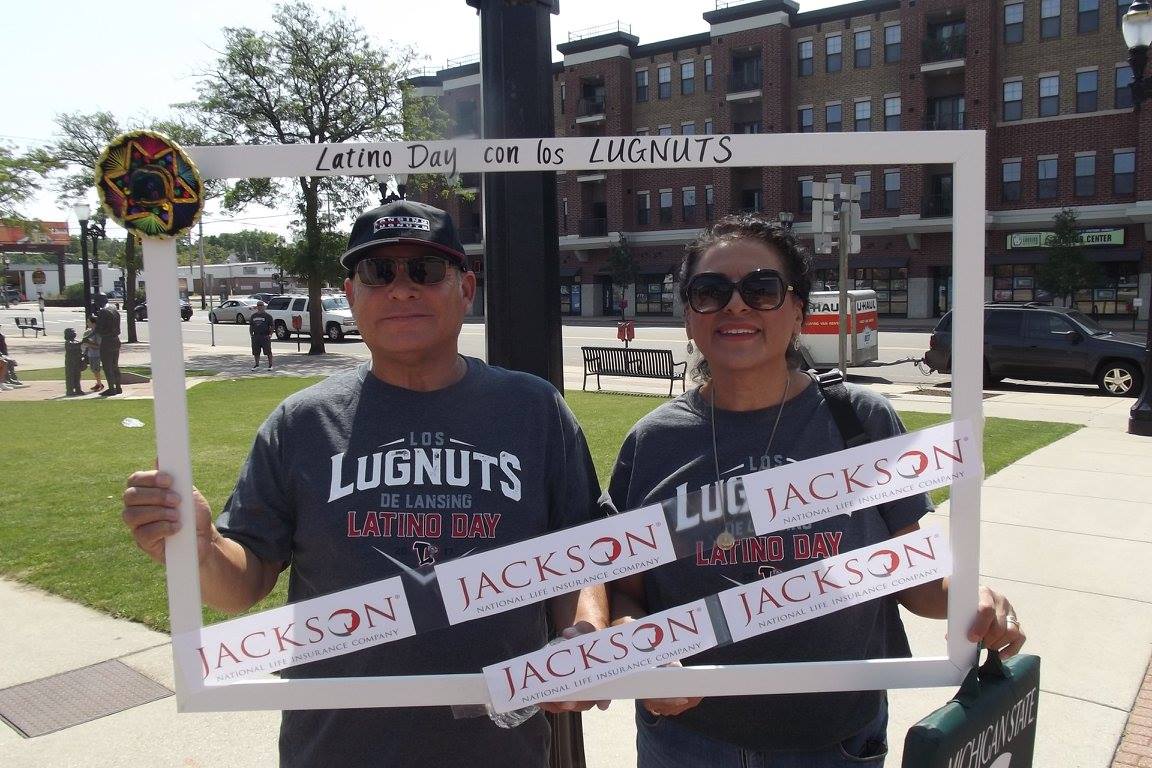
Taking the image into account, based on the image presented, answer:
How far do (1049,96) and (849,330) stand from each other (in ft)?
62.8

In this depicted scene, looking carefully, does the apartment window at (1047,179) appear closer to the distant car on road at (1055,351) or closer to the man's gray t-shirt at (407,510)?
the distant car on road at (1055,351)

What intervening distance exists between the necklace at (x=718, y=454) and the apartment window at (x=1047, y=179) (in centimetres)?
3062

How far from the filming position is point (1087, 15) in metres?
28.9

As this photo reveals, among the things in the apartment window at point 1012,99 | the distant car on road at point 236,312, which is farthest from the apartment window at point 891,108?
the distant car on road at point 236,312

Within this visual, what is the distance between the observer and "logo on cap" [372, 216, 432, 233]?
169 centimetres

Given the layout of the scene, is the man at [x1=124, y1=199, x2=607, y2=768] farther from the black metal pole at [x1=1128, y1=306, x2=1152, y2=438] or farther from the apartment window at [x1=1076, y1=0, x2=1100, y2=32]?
the apartment window at [x1=1076, y1=0, x2=1100, y2=32]

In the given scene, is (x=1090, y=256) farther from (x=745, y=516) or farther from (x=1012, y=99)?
(x=745, y=516)

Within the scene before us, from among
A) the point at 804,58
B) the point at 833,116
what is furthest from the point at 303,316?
the point at 804,58

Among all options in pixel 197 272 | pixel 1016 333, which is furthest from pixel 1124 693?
pixel 1016 333

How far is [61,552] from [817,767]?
5.60m

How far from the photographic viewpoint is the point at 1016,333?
1509 centimetres

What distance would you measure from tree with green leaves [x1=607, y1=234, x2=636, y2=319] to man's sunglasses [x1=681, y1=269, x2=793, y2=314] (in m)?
4.99

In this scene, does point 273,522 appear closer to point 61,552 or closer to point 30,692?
point 30,692

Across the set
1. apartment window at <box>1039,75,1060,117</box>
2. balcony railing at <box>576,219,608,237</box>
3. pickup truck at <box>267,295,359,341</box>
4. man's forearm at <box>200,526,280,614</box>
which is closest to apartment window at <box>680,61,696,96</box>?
apartment window at <box>1039,75,1060,117</box>
